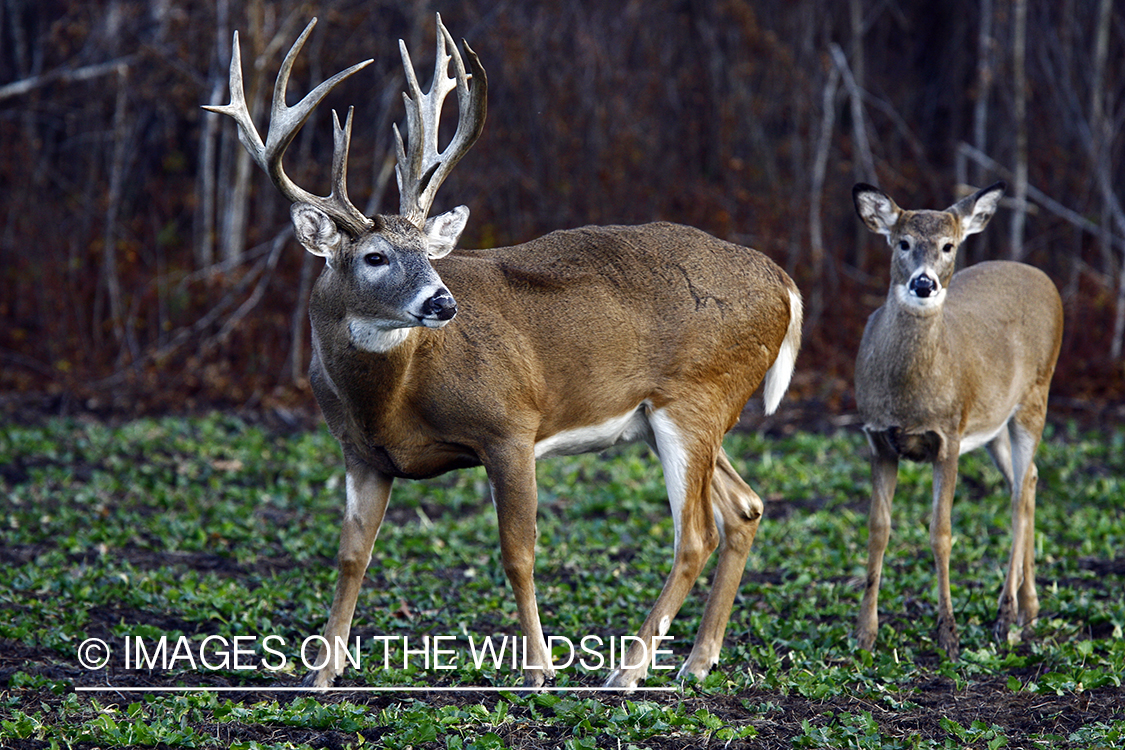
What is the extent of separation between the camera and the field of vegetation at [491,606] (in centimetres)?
396

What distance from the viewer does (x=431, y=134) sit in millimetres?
4859

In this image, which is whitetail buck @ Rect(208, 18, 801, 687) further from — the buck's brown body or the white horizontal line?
the white horizontal line

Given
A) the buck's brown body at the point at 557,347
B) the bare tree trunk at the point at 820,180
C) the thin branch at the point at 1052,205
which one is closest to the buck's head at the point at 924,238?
the buck's brown body at the point at 557,347

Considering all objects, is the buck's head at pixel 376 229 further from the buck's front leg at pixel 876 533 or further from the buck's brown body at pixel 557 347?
the buck's front leg at pixel 876 533

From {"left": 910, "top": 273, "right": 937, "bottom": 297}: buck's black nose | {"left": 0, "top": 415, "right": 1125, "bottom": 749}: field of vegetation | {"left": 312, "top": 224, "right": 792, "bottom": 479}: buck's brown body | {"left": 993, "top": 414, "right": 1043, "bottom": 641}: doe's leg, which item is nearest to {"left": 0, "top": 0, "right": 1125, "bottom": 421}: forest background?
{"left": 0, "top": 415, "right": 1125, "bottom": 749}: field of vegetation

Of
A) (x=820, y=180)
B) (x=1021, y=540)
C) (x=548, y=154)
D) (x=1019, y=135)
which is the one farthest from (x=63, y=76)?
(x=1021, y=540)

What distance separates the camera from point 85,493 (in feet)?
24.2

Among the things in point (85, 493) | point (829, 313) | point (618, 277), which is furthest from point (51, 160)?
point (618, 277)

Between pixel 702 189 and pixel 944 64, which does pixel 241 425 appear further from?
pixel 944 64

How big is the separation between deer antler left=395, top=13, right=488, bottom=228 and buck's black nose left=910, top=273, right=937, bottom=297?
1.99m

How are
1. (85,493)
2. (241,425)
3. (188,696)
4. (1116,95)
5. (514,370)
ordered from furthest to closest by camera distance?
(1116,95) < (241,425) < (85,493) < (514,370) < (188,696)

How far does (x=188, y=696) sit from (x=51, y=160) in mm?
10125

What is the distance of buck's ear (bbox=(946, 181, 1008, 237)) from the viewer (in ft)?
18.4

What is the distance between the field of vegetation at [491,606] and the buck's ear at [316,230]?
157cm
